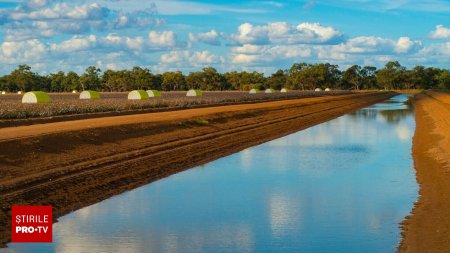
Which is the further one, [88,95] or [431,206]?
[88,95]

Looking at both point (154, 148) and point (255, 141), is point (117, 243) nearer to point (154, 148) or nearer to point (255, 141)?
point (154, 148)

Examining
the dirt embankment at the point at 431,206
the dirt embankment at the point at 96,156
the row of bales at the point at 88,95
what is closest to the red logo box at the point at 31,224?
the dirt embankment at the point at 96,156

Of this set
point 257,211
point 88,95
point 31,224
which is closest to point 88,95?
point 88,95

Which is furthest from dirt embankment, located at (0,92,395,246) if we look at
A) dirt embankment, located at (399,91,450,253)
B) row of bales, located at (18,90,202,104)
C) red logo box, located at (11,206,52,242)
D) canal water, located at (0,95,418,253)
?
row of bales, located at (18,90,202,104)

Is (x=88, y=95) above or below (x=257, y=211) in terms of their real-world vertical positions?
above

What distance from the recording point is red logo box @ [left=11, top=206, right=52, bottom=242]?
13188mm

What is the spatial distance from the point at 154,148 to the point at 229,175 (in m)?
7.06

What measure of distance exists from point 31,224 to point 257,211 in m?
5.69

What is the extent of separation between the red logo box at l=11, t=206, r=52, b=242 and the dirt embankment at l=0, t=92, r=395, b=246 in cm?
23

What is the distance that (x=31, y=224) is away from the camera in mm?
13914

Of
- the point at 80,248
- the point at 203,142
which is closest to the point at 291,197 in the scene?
the point at 80,248

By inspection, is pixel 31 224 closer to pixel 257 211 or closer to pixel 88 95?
pixel 257 211

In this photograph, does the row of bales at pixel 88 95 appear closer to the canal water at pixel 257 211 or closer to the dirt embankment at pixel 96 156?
the dirt embankment at pixel 96 156

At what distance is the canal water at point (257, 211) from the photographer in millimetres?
13016
